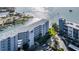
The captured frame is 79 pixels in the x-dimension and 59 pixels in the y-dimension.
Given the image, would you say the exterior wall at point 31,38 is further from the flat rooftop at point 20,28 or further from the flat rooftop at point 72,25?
the flat rooftop at point 72,25

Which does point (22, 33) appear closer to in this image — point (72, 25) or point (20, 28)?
point (20, 28)

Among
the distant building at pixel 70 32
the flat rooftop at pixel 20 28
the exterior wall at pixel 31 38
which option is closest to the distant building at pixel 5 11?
the flat rooftop at pixel 20 28

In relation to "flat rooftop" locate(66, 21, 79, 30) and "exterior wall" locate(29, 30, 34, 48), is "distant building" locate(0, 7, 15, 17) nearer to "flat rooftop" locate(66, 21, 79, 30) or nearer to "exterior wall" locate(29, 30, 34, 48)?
"exterior wall" locate(29, 30, 34, 48)

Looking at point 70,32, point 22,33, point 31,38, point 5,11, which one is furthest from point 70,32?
point 5,11

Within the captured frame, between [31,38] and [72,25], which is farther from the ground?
[72,25]

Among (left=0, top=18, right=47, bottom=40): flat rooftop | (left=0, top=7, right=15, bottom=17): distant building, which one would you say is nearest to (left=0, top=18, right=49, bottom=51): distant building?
(left=0, top=18, right=47, bottom=40): flat rooftop
